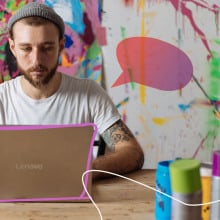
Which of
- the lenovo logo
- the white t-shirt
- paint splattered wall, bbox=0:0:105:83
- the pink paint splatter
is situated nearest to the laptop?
the lenovo logo

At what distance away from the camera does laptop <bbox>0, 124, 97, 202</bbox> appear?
3.59ft

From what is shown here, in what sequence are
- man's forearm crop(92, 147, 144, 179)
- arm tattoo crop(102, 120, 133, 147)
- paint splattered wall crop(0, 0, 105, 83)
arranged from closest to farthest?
1. man's forearm crop(92, 147, 144, 179)
2. arm tattoo crop(102, 120, 133, 147)
3. paint splattered wall crop(0, 0, 105, 83)

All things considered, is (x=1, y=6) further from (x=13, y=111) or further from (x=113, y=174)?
(x=113, y=174)

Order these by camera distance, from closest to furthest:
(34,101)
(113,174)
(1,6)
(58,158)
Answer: (58,158), (113,174), (34,101), (1,6)

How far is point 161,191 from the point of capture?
0.93 meters

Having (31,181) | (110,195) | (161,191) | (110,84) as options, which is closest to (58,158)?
(31,181)

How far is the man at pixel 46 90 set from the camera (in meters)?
1.69

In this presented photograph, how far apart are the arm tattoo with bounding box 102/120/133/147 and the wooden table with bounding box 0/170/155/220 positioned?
383mm

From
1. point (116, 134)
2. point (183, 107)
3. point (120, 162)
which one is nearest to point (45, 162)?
point (120, 162)

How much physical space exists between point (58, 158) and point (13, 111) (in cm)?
75

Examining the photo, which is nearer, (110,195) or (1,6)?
(110,195)

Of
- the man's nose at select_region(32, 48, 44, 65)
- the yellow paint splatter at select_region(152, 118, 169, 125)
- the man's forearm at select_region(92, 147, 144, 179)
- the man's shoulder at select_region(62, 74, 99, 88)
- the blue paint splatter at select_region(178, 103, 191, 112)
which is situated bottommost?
the man's forearm at select_region(92, 147, 144, 179)

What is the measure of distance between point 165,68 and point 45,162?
161 centimetres

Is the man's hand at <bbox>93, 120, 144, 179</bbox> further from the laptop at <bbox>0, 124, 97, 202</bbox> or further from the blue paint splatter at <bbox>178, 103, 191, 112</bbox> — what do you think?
the blue paint splatter at <bbox>178, 103, 191, 112</bbox>
